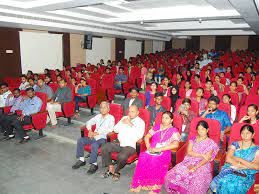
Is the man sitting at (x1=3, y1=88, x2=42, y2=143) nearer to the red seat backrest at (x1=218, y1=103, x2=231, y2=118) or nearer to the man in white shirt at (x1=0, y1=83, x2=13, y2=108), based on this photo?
the man in white shirt at (x1=0, y1=83, x2=13, y2=108)

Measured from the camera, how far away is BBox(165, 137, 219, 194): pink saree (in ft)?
9.35

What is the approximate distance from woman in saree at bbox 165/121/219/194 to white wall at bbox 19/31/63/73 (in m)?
9.14

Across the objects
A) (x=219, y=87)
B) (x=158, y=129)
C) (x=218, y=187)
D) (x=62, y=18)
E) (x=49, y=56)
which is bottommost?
(x=218, y=187)

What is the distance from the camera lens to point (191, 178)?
288 cm

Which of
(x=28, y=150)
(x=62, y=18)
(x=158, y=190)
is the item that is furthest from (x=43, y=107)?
(x=62, y=18)

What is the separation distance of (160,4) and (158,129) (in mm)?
4521

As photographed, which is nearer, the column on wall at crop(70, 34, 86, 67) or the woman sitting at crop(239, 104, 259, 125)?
the woman sitting at crop(239, 104, 259, 125)

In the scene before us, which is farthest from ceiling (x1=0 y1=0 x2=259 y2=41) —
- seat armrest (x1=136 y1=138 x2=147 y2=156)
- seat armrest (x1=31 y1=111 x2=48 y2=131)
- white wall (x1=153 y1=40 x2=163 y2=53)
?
white wall (x1=153 y1=40 x2=163 y2=53)

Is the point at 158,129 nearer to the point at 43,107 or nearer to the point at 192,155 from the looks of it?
the point at 192,155

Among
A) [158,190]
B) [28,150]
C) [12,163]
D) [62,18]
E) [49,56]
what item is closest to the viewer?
[158,190]

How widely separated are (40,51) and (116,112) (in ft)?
25.6

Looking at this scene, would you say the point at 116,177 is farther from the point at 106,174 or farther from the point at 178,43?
the point at 178,43

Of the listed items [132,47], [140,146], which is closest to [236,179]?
[140,146]

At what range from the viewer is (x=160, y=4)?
681cm
